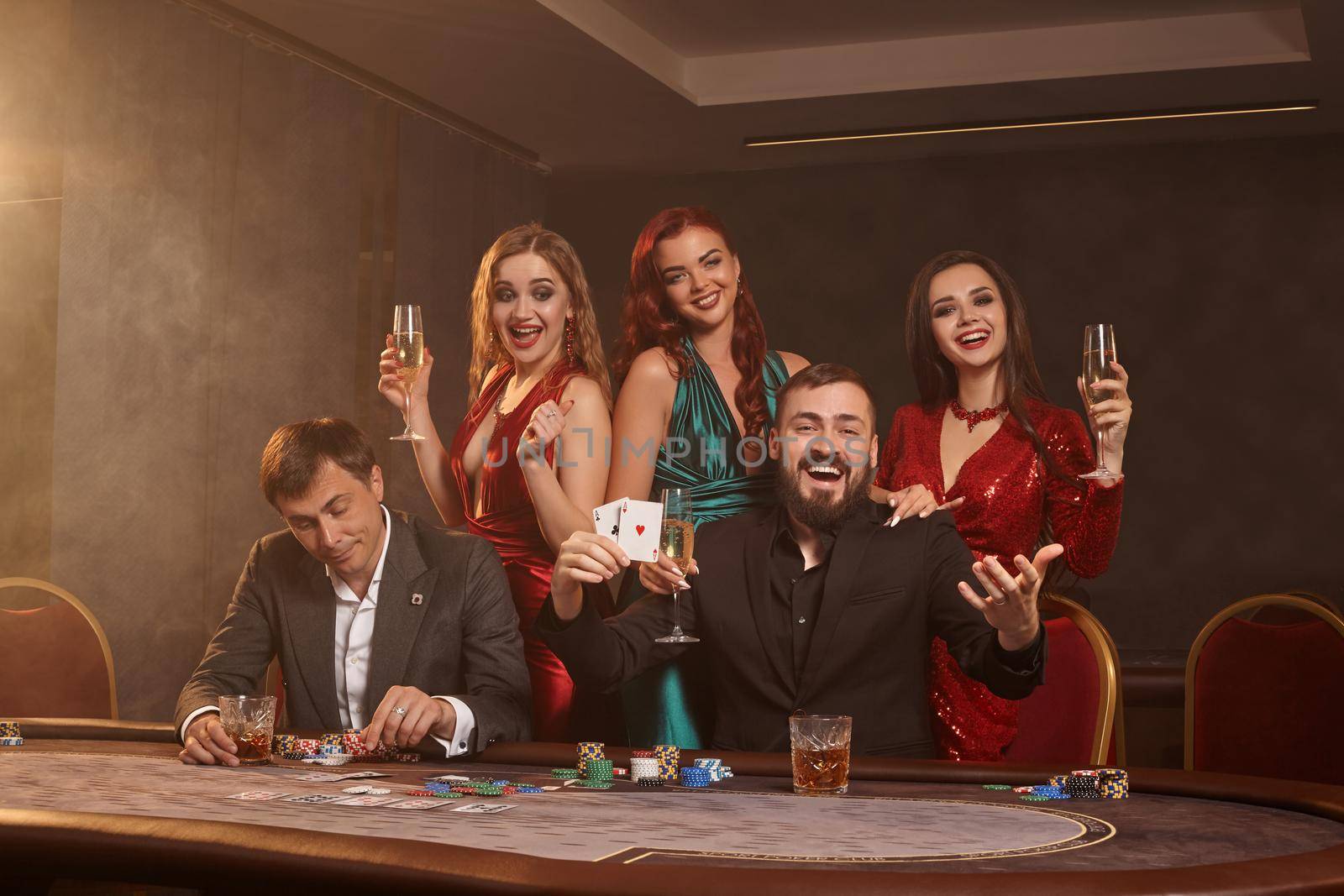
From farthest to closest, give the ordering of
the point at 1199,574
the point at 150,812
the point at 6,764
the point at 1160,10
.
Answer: the point at 1199,574 → the point at 1160,10 → the point at 6,764 → the point at 150,812

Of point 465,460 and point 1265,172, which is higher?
point 1265,172

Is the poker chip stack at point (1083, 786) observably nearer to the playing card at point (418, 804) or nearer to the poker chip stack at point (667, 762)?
the poker chip stack at point (667, 762)

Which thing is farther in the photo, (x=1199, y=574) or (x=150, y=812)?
(x=1199, y=574)

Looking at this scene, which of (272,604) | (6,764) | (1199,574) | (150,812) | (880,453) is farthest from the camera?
(1199,574)

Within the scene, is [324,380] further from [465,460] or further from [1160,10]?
[1160,10]

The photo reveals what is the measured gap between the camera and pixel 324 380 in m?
4.89

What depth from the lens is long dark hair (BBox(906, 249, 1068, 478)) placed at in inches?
126

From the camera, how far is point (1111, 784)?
172cm

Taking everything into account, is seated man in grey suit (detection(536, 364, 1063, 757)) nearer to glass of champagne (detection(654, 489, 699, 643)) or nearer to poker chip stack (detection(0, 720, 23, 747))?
glass of champagne (detection(654, 489, 699, 643))

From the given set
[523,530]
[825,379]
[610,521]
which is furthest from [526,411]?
[610,521]

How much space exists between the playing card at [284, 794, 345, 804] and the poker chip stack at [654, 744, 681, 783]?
45cm

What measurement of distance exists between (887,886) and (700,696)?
1.69 meters

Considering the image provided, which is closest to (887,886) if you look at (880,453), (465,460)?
A: (880,453)

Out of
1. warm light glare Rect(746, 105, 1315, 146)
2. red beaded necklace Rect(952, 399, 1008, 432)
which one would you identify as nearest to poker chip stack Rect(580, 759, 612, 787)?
red beaded necklace Rect(952, 399, 1008, 432)
